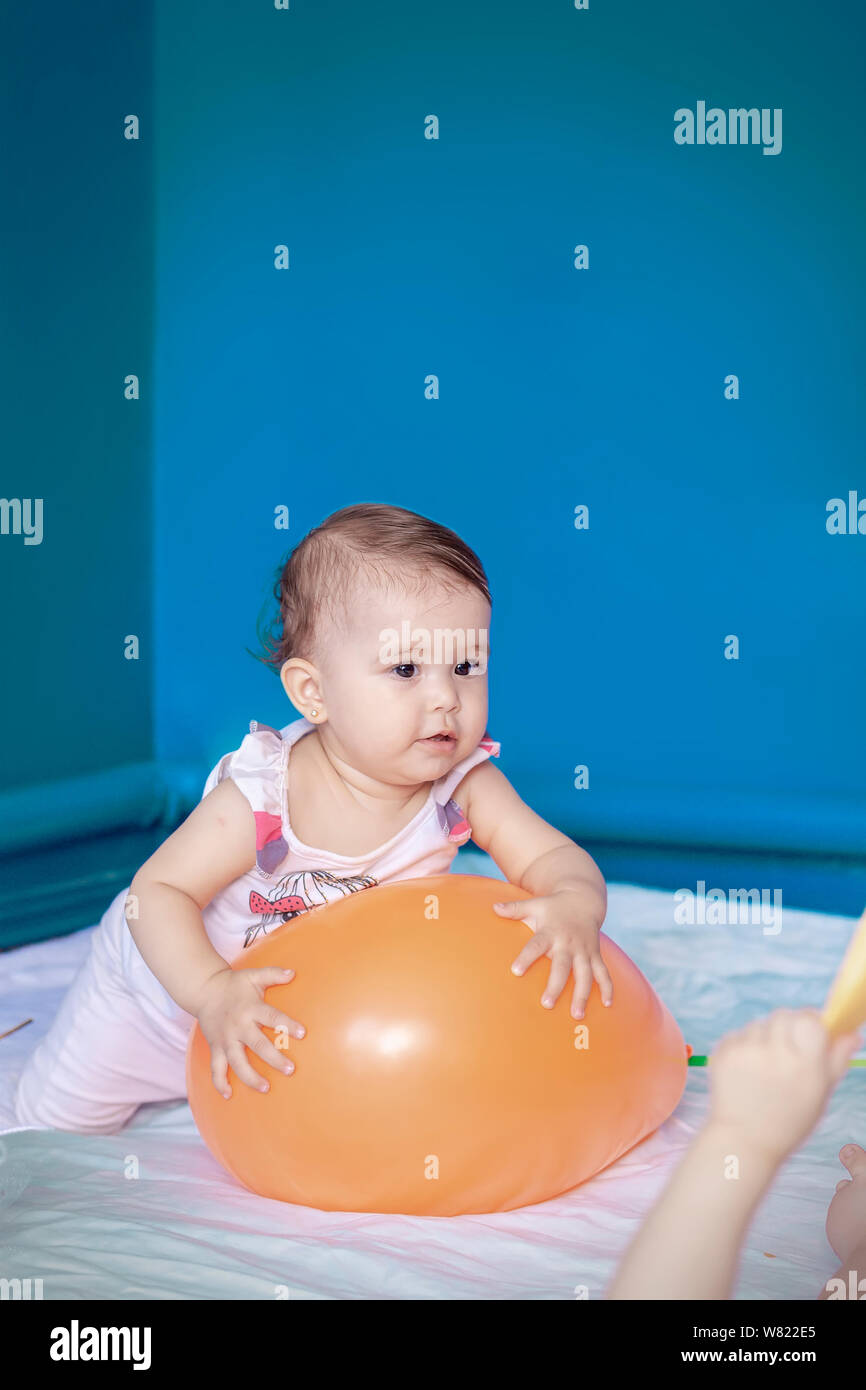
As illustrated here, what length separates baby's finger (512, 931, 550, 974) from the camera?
1086mm

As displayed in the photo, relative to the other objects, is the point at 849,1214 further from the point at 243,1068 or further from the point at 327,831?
the point at 327,831

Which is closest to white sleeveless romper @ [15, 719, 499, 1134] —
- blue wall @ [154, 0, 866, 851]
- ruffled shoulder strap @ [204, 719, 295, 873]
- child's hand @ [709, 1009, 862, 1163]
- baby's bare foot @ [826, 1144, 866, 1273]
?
ruffled shoulder strap @ [204, 719, 295, 873]

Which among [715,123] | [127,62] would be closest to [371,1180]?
[715,123]

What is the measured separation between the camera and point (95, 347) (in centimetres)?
218

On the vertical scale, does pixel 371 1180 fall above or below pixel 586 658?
below

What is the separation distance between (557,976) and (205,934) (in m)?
0.32

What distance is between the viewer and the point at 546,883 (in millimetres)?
1266

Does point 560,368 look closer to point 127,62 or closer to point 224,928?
point 127,62

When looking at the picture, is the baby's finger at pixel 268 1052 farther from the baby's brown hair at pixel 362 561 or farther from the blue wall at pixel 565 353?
the blue wall at pixel 565 353

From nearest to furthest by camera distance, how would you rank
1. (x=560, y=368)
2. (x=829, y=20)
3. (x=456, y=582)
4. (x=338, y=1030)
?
(x=338, y=1030) → (x=456, y=582) → (x=829, y=20) → (x=560, y=368)

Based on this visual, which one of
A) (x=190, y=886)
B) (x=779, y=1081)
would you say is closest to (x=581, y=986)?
(x=190, y=886)

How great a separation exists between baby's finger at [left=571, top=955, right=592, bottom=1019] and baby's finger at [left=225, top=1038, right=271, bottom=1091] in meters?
0.25
